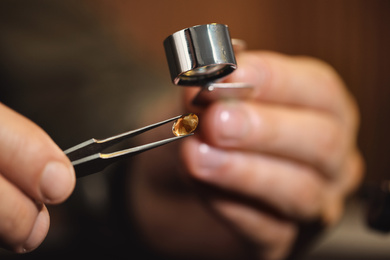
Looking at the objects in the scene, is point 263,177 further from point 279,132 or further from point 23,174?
point 23,174

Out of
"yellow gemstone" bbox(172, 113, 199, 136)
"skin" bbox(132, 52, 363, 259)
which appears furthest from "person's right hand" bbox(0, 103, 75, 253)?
"skin" bbox(132, 52, 363, 259)

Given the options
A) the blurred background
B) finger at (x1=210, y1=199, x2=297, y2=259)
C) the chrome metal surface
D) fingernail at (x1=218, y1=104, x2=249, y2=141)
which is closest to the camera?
the chrome metal surface

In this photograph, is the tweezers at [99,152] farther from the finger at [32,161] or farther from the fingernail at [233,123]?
the fingernail at [233,123]

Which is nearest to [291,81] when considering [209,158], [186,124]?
[209,158]

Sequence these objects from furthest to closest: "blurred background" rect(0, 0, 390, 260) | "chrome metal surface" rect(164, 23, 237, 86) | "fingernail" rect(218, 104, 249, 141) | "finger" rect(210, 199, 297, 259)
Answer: "blurred background" rect(0, 0, 390, 260), "finger" rect(210, 199, 297, 259), "fingernail" rect(218, 104, 249, 141), "chrome metal surface" rect(164, 23, 237, 86)

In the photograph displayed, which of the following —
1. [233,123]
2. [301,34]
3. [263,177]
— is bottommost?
[263,177]

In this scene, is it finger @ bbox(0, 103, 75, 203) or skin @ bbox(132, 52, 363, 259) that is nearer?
finger @ bbox(0, 103, 75, 203)

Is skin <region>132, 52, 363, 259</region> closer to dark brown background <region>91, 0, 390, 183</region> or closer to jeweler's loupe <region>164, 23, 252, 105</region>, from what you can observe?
jeweler's loupe <region>164, 23, 252, 105</region>

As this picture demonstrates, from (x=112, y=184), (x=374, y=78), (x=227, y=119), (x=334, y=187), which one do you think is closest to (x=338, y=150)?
(x=334, y=187)
